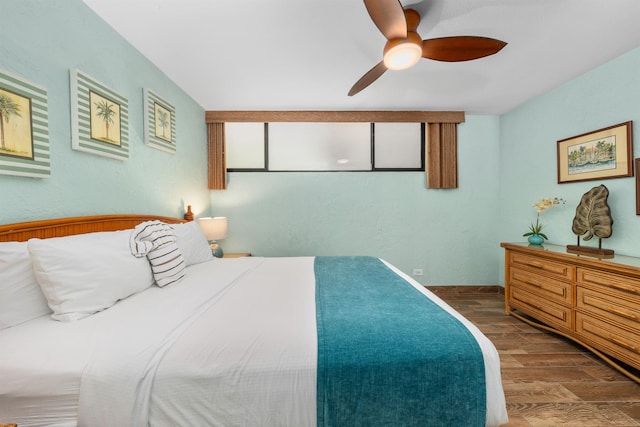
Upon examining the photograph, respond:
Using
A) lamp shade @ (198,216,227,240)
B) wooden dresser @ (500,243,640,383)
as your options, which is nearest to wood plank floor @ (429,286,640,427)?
wooden dresser @ (500,243,640,383)

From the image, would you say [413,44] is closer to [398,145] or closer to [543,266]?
[398,145]

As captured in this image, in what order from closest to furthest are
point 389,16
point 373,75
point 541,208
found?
point 389,16, point 373,75, point 541,208

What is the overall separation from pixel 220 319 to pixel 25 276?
0.86 meters

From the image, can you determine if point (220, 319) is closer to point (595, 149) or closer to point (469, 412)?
point (469, 412)

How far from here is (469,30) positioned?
188 centimetres

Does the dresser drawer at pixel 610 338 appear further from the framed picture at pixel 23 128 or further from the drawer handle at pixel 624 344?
the framed picture at pixel 23 128

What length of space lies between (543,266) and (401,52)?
2.32 metres

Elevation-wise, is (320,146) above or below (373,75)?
below

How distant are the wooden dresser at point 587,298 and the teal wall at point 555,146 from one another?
0.99 ft

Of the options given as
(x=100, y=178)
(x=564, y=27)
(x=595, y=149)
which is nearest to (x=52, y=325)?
(x=100, y=178)

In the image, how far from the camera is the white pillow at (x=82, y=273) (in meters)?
1.11

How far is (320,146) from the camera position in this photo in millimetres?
3658

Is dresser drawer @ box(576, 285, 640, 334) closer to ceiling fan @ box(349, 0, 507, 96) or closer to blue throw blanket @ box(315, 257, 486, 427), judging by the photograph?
blue throw blanket @ box(315, 257, 486, 427)

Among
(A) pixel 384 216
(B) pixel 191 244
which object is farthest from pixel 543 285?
(B) pixel 191 244
